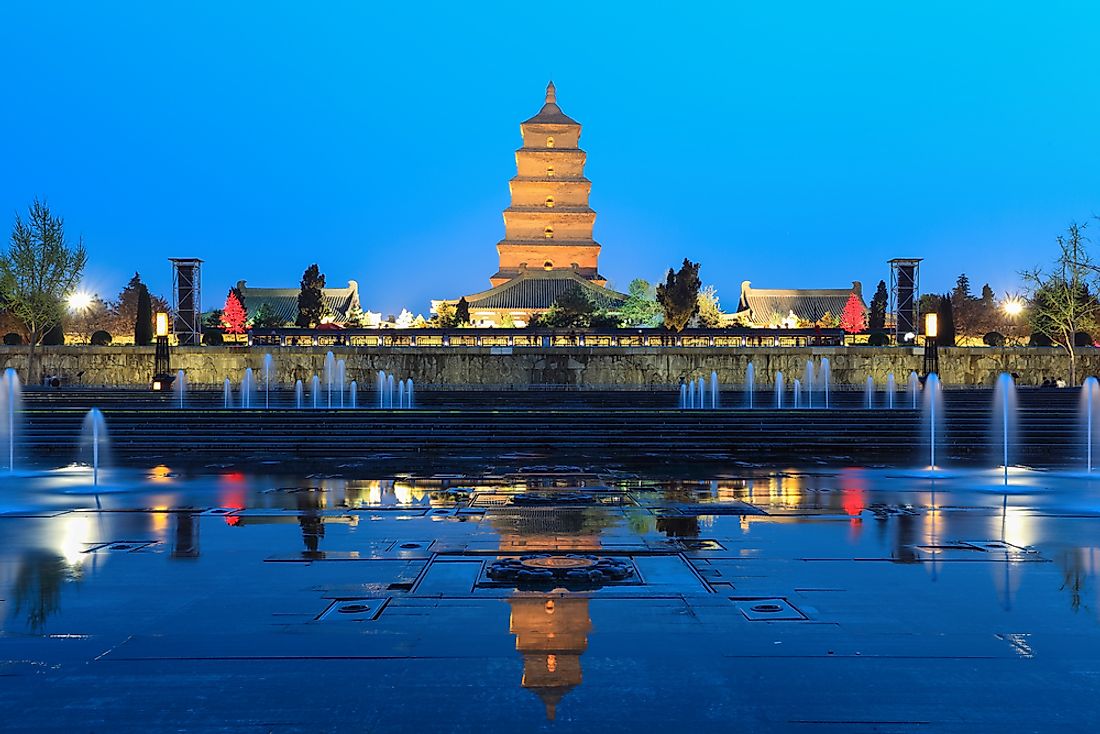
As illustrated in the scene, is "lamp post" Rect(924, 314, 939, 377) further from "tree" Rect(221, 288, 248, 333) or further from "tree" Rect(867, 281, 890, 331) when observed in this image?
"tree" Rect(221, 288, 248, 333)

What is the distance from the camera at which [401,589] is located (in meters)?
7.15

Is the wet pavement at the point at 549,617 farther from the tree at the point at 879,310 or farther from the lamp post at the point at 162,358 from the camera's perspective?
the tree at the point at 879,310

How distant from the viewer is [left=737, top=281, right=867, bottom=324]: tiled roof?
267 ft

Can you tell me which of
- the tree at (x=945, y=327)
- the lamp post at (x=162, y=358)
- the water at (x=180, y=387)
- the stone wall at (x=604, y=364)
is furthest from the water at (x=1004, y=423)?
the lamp post at (x=162, y=358)

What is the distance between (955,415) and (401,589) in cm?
1751

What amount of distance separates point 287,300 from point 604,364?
170 ft

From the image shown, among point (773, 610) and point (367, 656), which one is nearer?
point (367, 656)

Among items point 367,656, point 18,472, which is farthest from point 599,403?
point 367,656

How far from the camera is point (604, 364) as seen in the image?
35.3 meters

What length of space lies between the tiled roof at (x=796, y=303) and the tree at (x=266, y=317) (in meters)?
33.8

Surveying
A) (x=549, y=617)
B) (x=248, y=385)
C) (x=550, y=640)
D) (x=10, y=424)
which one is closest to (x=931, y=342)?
(x=248, y=385)

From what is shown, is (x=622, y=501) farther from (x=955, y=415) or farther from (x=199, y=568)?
(x=955, y=415)

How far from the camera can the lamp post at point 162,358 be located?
1227 inches

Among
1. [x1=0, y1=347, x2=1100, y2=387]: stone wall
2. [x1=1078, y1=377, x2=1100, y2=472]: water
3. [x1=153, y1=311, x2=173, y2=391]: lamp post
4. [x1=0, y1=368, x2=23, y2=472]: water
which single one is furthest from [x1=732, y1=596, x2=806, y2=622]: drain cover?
[x1=0, y1=347, x2=1100, y2=387]: stone wall
